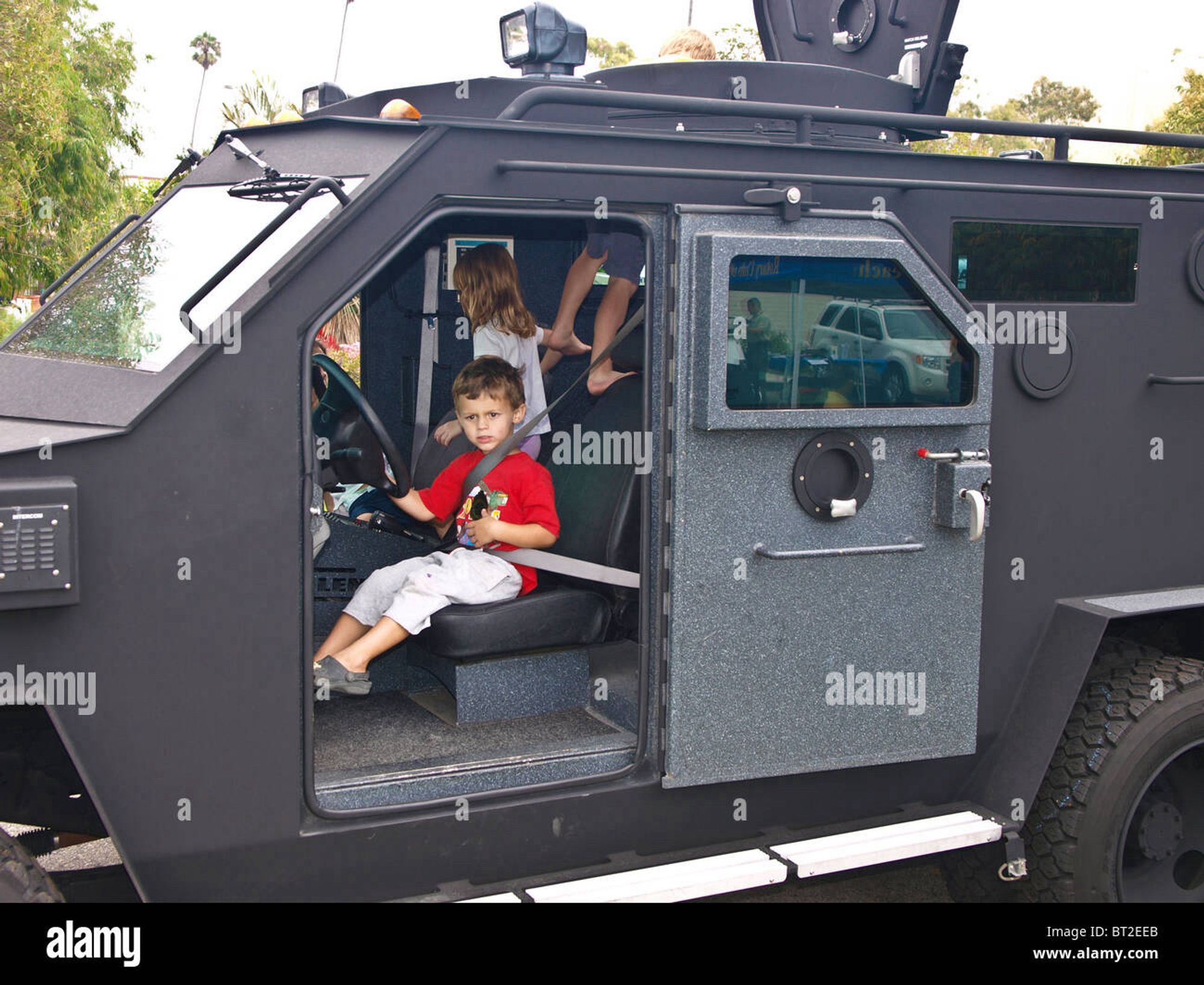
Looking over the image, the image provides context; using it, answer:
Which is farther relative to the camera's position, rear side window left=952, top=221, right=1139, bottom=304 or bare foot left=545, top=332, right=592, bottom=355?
bare foot left=545, top=332, right=592, bottom=355

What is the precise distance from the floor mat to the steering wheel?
A: 650 mm

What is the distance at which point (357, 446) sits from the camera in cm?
350

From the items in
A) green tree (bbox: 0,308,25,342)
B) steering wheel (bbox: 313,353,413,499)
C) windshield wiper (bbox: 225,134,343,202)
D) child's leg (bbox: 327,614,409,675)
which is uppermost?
green tree (bbox: 0,308,25,342)

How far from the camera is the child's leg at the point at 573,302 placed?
4.14m

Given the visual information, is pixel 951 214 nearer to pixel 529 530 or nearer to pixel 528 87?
pixel 528 87

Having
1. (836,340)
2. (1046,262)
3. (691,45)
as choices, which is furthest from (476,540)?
(691,45)

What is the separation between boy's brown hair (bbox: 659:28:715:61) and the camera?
15.3 feet

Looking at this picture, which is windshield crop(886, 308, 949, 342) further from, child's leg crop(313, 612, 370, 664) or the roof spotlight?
child's leg crop(313, 612, 370, 664)

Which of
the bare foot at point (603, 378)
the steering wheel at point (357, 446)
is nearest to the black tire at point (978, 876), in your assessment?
the bare foot at point (603, 378)

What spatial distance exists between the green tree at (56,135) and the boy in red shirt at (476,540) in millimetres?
10122

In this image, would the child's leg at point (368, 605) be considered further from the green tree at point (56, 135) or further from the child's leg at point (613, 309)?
the green tree at point (56, 135)

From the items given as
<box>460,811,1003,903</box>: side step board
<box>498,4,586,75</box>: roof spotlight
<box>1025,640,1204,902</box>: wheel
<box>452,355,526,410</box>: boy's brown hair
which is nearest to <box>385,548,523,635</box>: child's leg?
<box>452,355,526,410</box>: boy's brown hair
